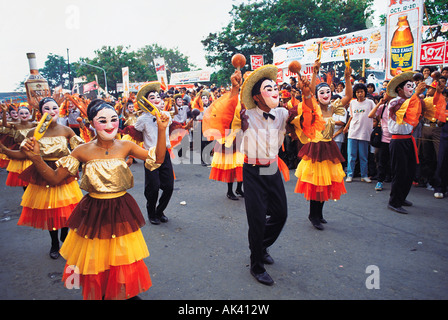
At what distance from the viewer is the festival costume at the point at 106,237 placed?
2574mm

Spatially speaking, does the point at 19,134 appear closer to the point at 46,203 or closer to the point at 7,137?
the point at 7,137

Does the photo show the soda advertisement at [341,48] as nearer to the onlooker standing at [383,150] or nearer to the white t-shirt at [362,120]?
the white t-shirt at [362,120]

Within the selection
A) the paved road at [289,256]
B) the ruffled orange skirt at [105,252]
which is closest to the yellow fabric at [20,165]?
the paved road at [289,256]

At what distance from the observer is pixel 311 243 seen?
13.8ft

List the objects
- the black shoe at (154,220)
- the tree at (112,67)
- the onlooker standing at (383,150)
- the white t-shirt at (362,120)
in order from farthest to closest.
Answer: the tree at (112,67) < the white t-shirt at (362,120) < the onlooker standing at (383,150) < the black shoe at (154,220)

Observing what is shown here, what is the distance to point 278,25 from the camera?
87.9 ft

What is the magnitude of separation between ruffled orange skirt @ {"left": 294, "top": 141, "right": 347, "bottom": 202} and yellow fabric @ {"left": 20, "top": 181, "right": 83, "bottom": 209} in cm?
325

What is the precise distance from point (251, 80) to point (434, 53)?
789cm

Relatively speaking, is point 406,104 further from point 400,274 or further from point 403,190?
point 400,274

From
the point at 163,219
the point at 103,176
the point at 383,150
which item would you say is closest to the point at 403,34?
the point at 383,150

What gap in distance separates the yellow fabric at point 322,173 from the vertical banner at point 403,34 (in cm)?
493

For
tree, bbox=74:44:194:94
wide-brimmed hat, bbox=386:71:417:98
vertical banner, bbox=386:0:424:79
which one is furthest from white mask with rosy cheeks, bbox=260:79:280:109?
tree, bbox=74:44:194:94
